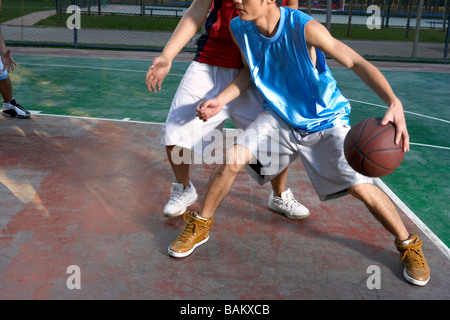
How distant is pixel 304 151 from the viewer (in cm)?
326

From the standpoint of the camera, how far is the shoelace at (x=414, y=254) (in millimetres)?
3078

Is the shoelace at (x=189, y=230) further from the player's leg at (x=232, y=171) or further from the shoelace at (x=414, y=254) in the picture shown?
the shoelace at (x=414, y=254)

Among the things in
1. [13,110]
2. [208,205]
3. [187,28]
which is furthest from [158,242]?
[13,110]

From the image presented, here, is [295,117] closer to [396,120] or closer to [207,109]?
[207,109]

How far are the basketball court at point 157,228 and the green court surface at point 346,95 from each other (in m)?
0.03

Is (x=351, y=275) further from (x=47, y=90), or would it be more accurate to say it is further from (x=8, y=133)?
(x=47, y=90)

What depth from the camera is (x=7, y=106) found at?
236 inches

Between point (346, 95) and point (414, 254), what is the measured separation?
5.39m

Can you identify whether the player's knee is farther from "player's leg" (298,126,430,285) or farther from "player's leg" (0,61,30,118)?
"player's leg" (0,61,30,118)

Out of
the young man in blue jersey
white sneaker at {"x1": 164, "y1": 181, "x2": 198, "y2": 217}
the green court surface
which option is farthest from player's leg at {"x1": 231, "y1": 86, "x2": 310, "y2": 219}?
the green court surface

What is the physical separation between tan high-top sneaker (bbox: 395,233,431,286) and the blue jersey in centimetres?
82

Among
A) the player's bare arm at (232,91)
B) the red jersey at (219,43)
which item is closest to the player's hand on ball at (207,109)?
the player's bare arm at (232,91)

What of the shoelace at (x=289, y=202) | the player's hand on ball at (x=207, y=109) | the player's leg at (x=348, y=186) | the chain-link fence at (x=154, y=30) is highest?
the player's hand on ball at (x=207, y=109)
